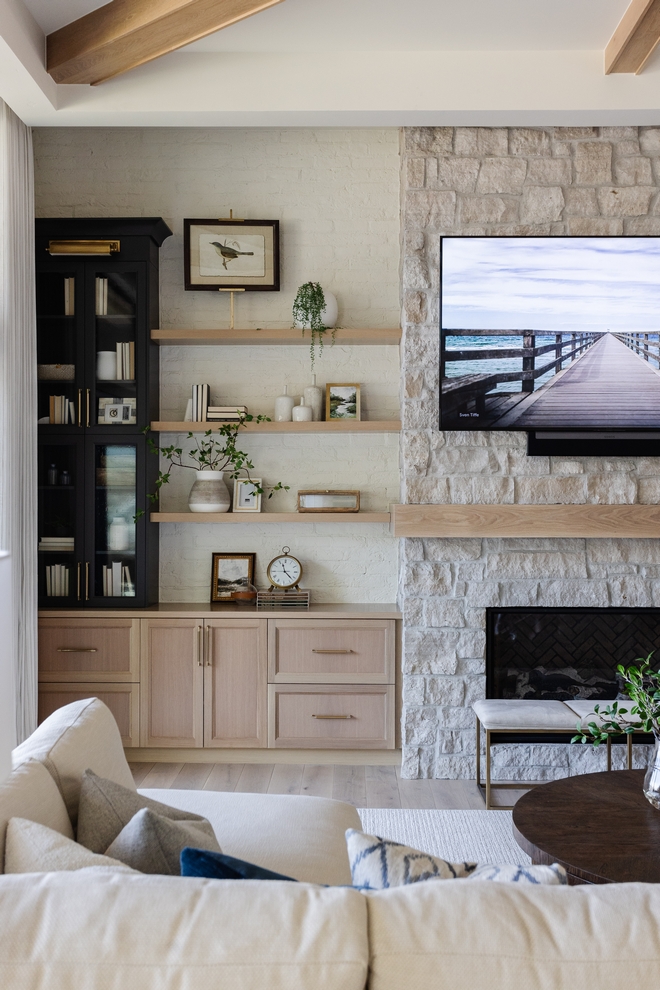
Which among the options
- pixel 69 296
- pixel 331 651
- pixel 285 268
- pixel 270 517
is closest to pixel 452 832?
pixel 331 651

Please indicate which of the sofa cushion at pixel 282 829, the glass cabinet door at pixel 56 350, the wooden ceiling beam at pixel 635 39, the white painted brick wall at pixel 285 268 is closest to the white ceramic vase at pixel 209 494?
the white painted brick wall at pixel 285 268

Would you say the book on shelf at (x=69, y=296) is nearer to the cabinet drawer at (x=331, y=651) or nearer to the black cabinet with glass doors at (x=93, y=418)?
the black cabinet with glass doors at (x=93, y=418)

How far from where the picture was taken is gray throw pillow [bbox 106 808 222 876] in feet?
4.53

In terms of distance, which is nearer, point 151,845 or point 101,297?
point 151,845

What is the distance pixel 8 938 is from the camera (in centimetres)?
100

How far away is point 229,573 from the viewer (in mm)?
4258

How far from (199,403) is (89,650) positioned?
127 cm

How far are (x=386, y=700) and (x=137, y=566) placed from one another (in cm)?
132

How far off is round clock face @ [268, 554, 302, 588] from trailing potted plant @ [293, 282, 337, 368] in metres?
1.07

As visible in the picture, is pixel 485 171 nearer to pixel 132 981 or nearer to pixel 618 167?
pixel 618 167

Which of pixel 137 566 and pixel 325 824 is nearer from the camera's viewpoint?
pixel 325 824

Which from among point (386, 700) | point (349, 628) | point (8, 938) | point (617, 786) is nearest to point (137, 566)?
point (349, 628)

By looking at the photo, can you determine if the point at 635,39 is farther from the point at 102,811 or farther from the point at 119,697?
the point at 119,697

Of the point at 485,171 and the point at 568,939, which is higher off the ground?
the point at 485,171
